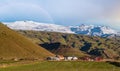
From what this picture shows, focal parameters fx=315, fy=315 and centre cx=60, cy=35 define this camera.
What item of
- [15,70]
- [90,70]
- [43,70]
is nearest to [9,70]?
[15,70]

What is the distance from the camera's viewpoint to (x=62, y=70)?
10350 centimetres

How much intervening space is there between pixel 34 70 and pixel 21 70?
14.5 feet

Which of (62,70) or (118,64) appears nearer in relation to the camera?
(62,70)

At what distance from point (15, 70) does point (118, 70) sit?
3349 cm

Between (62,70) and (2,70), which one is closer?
(2,70)

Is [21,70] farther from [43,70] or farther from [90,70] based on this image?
[90,70]

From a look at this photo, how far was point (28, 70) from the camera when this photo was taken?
331ft

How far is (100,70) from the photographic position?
4122 inches

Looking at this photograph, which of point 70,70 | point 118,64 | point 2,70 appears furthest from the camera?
point 118,64

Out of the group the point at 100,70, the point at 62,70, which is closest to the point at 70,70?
the point at 62,70

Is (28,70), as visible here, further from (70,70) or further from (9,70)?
(70,70)

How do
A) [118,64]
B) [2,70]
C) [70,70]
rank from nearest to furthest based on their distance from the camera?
[2,70]
[70,70]
[118,64]

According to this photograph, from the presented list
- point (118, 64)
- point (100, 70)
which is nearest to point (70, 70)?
point (100, 70)

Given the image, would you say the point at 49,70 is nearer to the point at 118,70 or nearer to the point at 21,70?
the point at 21,70
